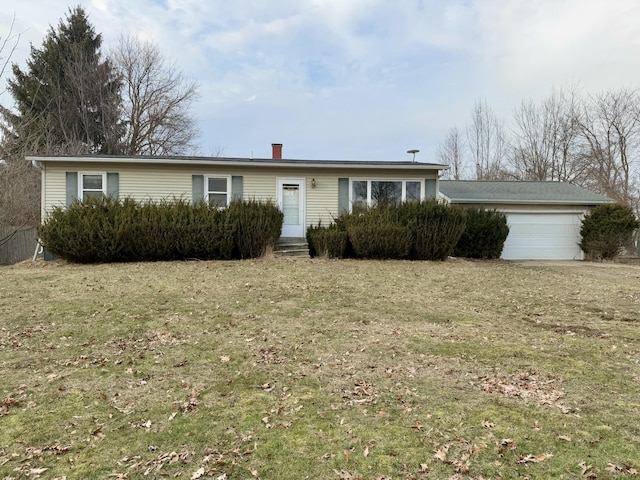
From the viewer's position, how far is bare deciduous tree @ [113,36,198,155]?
86.2 ft

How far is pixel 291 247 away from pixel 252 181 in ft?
8.56

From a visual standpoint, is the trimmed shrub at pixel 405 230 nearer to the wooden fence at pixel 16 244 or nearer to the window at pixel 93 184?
the window at pixel 93 184

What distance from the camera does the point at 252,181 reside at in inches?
532

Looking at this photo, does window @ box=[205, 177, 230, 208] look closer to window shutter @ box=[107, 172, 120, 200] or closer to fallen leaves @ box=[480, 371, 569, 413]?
window shutter @ box=[107, 172, 120, 200]

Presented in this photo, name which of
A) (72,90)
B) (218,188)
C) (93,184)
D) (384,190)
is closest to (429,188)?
(384,190)

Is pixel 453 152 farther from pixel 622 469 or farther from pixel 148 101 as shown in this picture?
pixel 622 469

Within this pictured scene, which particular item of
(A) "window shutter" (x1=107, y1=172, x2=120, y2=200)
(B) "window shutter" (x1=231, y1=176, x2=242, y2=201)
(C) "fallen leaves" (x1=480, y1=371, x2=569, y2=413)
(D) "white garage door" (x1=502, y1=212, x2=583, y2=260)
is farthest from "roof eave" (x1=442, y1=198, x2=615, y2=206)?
(C) "fallen leaves" (x1=480, y1=371, x2=569, y2=413)

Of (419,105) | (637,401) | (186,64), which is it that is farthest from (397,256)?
(186,64)

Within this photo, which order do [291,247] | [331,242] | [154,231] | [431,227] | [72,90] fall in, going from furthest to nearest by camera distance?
[72,90] < [291,247] < [331,242] < [431,227] < [154,231]

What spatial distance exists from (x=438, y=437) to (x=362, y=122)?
868 inches

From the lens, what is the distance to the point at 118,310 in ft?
20.0

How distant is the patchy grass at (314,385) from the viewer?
2533 millimetres

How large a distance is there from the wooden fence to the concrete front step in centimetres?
809

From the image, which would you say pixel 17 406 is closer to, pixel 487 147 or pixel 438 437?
pixel 438 437
